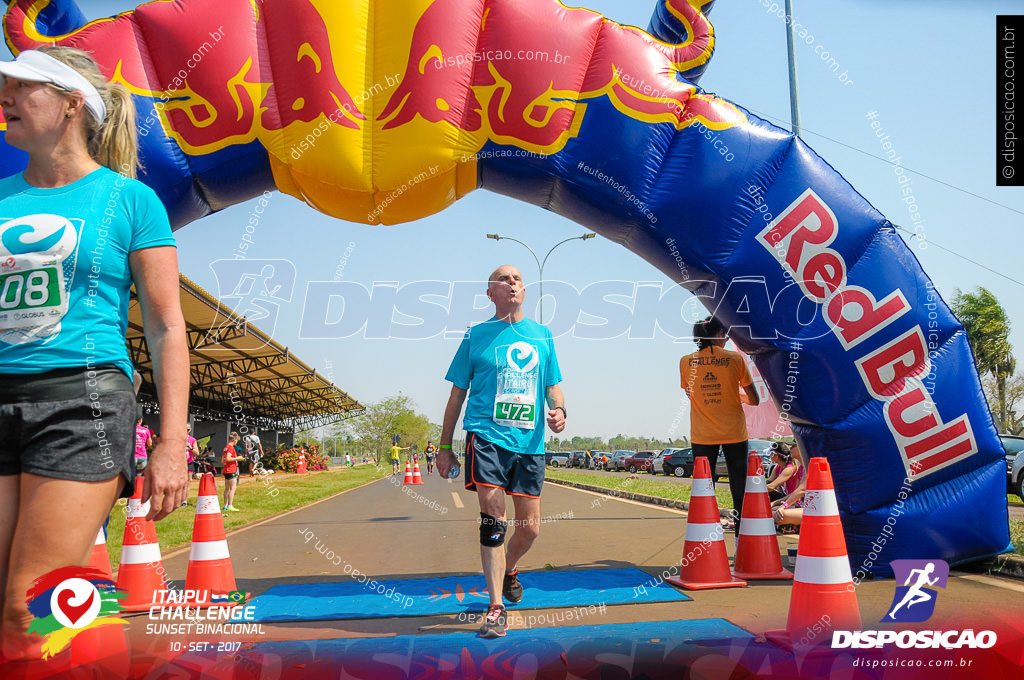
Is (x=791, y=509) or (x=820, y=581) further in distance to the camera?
(x=791, y=509)

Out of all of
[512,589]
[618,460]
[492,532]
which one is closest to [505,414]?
[492,532]

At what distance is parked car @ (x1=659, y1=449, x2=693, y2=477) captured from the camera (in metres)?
31.0

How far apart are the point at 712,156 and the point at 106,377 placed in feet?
14.3

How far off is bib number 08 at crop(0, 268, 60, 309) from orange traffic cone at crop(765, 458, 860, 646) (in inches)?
124

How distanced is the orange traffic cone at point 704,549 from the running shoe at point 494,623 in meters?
1.59

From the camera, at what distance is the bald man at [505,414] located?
13.2 feet

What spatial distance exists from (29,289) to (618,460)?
4494 centimetres

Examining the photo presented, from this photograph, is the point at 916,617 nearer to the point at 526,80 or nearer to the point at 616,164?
the point at 616,164

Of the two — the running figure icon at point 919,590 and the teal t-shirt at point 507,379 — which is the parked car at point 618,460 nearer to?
the running figure icon at point 919,590

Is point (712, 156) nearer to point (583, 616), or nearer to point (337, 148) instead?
point (337, 148)

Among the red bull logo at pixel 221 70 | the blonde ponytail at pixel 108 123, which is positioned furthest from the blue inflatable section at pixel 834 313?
the blonde ponytail at pixel 108 123

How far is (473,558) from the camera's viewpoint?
261 inches

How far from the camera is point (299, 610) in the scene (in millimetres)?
4277

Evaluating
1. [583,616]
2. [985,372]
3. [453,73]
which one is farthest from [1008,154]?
[985,372]
